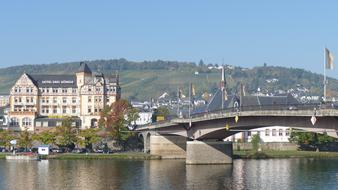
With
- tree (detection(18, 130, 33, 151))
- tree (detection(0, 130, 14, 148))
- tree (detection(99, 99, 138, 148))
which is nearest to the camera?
tree (detection(18, 130, 33, 151))

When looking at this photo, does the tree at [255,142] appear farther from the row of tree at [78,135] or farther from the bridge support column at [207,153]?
the bridge support column at [207,153]

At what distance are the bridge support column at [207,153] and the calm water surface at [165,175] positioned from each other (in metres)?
2.37

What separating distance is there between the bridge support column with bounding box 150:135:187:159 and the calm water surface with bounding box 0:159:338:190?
8807 mm

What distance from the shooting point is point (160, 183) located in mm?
95500

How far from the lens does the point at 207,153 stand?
12256 cm

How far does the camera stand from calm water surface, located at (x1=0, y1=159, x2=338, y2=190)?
3634 inches

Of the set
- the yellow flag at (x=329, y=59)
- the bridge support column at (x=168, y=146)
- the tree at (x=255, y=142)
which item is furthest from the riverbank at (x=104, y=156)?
the yellow flag at (x=329, y=59)

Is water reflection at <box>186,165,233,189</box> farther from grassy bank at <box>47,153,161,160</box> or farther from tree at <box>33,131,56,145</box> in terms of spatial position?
tree at <box>33,131,56,145</box>

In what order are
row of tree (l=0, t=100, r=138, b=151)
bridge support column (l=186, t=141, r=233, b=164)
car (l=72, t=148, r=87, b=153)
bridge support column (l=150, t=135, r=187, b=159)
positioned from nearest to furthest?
1. bridge support column (l=186, t=141, r=233, b=164)
2. bridge support column (l=150, t=135, r=187, b=159)
3. car (l=72, t=148, r=87, b=153)
4. row of tree (l=0, t=100, r=138, b=151)

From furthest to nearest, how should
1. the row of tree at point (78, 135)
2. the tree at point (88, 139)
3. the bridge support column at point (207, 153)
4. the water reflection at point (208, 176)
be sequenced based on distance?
the tree at point (88, 139) < the row of tree at point (78, 135) < the bridge support column at point (207, 153) < the water reflection at point (208, 176)

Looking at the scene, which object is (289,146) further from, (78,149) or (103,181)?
(103,181)

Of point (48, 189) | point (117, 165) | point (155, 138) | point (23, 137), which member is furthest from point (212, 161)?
point (23, 137)

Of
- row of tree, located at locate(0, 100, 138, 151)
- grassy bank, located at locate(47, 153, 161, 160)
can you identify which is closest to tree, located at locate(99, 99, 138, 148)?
row of tree, located at locate(0, 100, 138, 151)

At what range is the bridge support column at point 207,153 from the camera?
12194 centimetres
